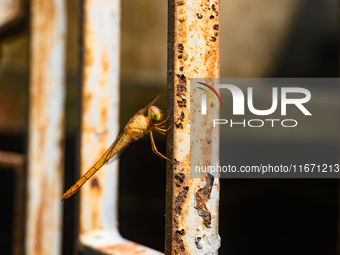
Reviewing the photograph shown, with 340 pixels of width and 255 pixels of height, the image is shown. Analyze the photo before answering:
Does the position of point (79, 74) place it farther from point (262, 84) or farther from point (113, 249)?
point (262, 84)

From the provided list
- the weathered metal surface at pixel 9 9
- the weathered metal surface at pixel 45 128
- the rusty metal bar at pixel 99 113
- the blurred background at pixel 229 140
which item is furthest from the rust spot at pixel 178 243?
the blurred background at pixel 229 140

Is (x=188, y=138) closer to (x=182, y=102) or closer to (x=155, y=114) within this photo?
(x=182, y=102)

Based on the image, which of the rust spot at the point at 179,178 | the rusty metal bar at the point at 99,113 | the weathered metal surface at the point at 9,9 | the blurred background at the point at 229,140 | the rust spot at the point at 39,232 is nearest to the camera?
the rust spot at the point at 179,178

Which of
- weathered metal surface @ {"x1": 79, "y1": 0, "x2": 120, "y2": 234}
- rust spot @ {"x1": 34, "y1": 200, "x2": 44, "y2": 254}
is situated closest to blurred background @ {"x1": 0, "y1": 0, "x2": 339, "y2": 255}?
rust spot @ {"x1": 34, "y1": 200, "x2": 44, "y2": 254}

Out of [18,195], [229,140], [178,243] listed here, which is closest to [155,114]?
[178,243]

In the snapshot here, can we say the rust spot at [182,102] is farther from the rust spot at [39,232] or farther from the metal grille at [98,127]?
the rust spot at [39,232]

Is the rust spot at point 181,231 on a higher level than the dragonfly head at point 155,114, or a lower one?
lower

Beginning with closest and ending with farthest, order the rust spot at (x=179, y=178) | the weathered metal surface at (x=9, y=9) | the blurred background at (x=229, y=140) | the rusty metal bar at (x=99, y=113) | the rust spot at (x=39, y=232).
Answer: the rust spot at (x=179, y=178)
the rusty metal bar at (x=99, y=113)
the rust spot at (x=39, y=232)
the weathered metal surface at (x=9, y=9)
the blurred background at (x=229, y=140)
